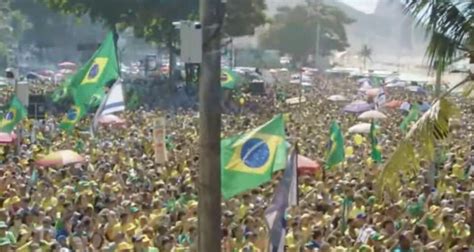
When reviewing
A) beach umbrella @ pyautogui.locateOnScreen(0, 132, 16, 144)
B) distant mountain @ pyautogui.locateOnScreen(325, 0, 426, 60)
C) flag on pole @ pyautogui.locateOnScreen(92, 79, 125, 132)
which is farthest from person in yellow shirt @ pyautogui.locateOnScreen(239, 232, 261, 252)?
distant mountain @ pyautogui.locateOnScreen(325, 0, 426, 60)

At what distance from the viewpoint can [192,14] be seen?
49250mm

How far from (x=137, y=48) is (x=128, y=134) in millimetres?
87751

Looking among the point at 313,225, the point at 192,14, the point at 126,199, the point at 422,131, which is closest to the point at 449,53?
the point at 422,131

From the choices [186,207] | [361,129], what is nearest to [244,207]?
[186,207]

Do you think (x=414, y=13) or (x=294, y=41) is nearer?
(x=414, y=13)

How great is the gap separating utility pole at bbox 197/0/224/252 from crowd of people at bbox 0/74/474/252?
311 cm

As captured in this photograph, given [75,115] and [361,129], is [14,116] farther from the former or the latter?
[361,129]

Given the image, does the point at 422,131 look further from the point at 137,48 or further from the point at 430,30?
the point at 137,48

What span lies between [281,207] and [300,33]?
90018 mm

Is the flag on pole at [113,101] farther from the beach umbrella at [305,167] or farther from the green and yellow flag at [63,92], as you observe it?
the green and yellow flag at [63,92]

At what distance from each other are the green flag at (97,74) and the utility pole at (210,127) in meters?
9.65

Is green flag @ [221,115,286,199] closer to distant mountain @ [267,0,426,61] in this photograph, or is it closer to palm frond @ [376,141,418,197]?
palm frond @ [376,141,418,197]

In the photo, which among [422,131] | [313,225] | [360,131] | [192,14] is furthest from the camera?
[192,14]

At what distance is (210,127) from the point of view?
288 inches
